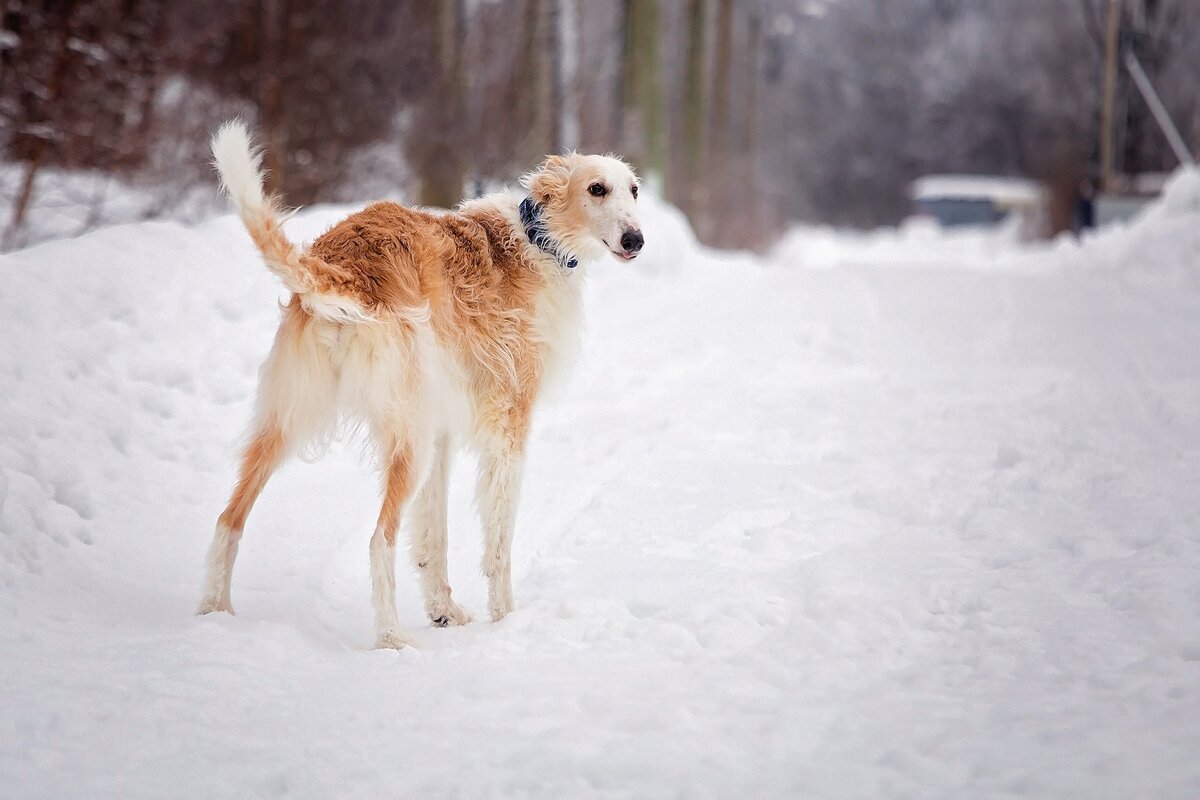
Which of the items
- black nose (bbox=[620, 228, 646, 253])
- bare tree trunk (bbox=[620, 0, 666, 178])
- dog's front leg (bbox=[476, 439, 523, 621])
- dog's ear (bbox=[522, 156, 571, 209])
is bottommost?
dog's front leg (bbox=[476, 439, 523, 621])

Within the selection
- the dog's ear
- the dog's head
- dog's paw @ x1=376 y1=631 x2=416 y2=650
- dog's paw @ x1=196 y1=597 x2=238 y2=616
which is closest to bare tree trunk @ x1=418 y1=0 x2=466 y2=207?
the dog's ear

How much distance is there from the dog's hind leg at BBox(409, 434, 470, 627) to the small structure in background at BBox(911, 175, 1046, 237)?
32.7 metres

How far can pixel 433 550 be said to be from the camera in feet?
12.7

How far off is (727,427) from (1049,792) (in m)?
4.07

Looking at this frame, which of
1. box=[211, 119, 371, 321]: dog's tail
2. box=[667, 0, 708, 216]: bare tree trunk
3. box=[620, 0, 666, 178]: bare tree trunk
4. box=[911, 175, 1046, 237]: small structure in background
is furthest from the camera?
box=[911, 175, 1046, 237]: small structure in background

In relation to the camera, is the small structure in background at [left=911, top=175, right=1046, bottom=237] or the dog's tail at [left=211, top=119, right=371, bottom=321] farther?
the small structure in background at [left=911, top=175, right=1046, bottom=237]

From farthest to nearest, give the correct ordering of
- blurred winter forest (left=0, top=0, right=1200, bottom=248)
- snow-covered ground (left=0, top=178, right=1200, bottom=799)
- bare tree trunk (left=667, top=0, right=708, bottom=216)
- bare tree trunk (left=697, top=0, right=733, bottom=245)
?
bare tree trunk (left=697, top=0, right=733, bottom=245)
bare tree trunk (left=667, top=0, right=708, bottom=216)
blurred winter forest (left=0, top=0, right=1200, bottom=248)
snow-covered ground (left=0, top=178, right=1200, bottom=799)

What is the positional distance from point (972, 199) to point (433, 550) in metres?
36.1

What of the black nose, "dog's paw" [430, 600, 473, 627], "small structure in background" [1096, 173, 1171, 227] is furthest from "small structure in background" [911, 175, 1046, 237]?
"dog's paw" [430, 600, 473, 627]

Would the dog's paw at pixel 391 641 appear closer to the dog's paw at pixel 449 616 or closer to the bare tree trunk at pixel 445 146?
the dog's paw at pixel 449 616

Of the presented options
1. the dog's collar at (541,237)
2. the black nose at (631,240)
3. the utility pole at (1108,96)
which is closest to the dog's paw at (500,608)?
the dog's collar at (541,237)

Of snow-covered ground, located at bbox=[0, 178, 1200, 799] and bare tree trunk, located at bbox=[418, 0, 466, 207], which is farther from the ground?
bare tree trunk, located at bbox=[418, 0, 466, 207]

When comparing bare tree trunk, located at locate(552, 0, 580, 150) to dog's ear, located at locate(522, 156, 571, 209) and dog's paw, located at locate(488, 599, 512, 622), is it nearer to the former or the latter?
dog's ear, located at locate(522, 156, 571, 209)

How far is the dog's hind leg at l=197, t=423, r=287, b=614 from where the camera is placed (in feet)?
11.0
